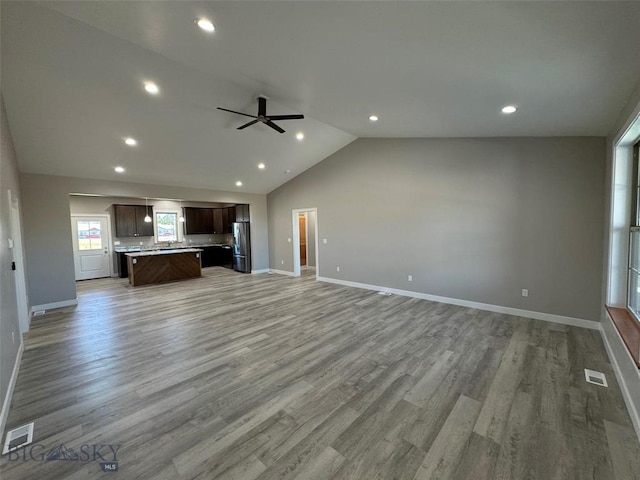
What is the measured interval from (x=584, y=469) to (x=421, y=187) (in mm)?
4392

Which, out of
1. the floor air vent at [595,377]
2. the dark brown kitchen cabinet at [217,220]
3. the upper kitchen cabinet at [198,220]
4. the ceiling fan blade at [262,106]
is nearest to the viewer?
the floor air vent at [595,377]

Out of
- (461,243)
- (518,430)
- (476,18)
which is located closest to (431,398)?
(518,430)

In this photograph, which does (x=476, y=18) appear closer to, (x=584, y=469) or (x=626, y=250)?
(x=584, y=469)

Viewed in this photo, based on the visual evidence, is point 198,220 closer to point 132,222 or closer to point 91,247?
point 132,222

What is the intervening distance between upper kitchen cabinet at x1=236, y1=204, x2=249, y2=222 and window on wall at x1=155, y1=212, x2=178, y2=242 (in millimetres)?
2601

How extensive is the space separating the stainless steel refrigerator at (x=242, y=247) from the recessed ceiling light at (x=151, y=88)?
5.23 m

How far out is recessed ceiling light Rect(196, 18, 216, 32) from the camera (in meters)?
2.16

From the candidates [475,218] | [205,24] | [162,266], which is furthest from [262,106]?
[162,266]

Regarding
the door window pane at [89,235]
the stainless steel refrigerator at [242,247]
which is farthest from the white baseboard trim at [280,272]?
the door window pane at [89,235]

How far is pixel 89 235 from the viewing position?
8.06 meters

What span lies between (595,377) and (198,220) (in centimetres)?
1053

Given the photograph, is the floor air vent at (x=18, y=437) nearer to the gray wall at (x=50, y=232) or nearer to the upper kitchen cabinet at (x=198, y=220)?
the gray wall at (x=50, y=232)

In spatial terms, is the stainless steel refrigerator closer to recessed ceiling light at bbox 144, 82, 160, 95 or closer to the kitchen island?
the kitchen island

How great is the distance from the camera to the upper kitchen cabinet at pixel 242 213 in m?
8.57
